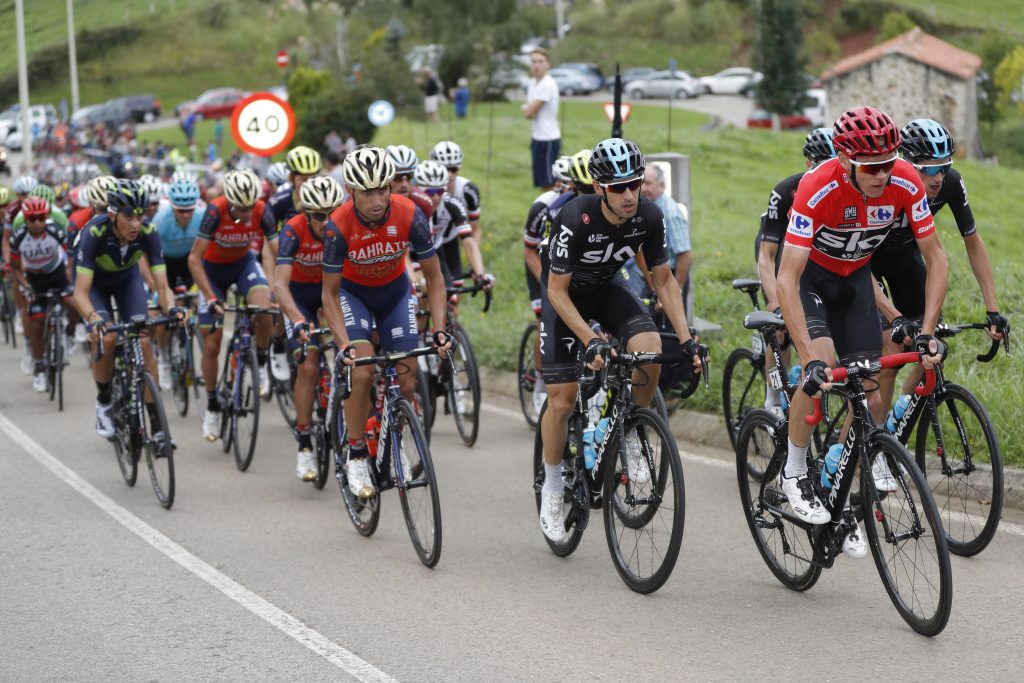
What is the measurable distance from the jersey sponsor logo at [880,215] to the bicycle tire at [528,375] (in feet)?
15.2

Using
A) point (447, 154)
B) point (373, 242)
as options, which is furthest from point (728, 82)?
point (373, 242)

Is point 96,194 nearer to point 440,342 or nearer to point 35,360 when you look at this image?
point 35,360

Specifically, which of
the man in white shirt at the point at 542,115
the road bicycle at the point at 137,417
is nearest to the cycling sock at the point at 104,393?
the road bicycle at the point at 137,417

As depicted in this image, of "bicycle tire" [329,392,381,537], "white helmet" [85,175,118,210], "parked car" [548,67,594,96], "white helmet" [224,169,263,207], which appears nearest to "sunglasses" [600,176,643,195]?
"bicycle tire" [329,392,381,537]

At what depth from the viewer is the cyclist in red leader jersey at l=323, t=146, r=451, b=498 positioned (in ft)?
25.1

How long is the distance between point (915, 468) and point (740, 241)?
1249cm

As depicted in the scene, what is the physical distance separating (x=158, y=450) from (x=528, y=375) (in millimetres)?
3159

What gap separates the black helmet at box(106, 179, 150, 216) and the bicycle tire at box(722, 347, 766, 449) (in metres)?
4.28

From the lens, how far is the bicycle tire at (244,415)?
10078 millimetres

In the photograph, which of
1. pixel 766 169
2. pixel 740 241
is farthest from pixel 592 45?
pixel 740 241

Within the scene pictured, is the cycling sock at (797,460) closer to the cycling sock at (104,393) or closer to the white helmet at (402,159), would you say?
the white helmet at (402,159)

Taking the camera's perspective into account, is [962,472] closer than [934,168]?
Yes

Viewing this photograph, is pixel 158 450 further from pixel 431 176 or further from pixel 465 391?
pixel 431 176

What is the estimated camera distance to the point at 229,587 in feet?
23.0
